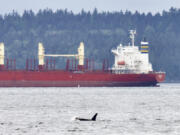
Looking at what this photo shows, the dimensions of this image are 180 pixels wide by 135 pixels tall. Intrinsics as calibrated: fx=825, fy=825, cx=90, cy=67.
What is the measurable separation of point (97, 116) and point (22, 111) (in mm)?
7201

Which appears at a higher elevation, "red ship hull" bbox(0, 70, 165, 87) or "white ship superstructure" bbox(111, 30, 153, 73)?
"white ship superstructure" bbox(111, 30, 153, 73)

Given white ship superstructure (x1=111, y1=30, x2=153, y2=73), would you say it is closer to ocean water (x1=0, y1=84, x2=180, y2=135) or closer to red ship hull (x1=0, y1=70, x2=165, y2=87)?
red ship hull (x1=0, y1=70, x2=165, y2=87)

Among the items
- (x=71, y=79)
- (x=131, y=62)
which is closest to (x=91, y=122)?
(x=71, y=79)

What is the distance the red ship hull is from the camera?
10750 cm

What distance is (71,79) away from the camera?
109 m

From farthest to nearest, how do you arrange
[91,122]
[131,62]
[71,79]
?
[131,62]
[71,79]
[91,122]

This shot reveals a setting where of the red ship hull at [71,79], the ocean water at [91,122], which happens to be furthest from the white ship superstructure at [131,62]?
the ocean water at [91,122]

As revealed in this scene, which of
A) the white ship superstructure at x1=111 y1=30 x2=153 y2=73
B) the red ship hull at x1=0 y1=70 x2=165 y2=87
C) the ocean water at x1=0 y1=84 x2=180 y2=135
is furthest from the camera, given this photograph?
the white ship superstructure at x1=111 y1=30 x2=153 y2=73

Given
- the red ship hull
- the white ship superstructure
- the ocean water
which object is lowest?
the ocean water

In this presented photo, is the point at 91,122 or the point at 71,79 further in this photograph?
the point at 71,79

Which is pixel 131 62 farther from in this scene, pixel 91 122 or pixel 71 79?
pixel 91 122

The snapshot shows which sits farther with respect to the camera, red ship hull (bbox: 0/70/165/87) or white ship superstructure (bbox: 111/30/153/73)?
white ship superstructure (bbox: 111/30/153/73)

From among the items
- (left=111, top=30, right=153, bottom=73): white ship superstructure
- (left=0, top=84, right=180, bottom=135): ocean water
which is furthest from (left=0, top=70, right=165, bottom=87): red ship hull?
(left=0, top=84, right=180, bottom=135): ocean water

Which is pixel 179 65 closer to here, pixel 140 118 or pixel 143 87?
pixel 143 87
